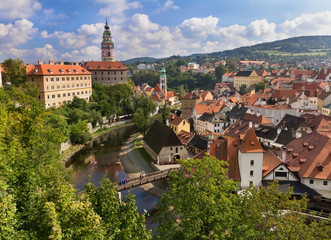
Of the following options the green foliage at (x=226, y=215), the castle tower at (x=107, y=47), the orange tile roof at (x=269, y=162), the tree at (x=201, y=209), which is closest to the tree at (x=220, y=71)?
the castle tower at (x=107, y=47)

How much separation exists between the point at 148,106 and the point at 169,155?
24.6 m

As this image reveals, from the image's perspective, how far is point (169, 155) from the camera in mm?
38469

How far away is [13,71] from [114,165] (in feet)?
105

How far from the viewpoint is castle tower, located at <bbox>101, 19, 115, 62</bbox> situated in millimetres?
105375

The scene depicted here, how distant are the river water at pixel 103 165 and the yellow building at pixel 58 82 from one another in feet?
45.9

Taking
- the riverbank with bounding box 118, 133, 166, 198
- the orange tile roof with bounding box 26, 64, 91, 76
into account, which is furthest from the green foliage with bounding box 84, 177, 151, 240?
the orange tile roof with bounding box 26, 64, 91, 76

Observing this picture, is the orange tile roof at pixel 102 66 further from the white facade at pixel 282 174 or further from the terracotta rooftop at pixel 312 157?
the white facade at pixel 282 174

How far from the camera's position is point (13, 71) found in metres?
55.0

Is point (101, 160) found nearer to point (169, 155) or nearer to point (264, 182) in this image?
point (169, 155)

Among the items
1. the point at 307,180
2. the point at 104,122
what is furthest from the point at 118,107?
the point at 307,180

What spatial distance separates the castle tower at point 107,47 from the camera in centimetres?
10538

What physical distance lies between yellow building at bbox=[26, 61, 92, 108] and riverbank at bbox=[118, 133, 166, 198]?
21.0 m

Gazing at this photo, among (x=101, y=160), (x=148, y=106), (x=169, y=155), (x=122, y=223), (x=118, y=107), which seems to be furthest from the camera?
(x=118, y=107)

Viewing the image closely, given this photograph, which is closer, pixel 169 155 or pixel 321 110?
pixel 169 155
